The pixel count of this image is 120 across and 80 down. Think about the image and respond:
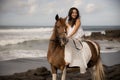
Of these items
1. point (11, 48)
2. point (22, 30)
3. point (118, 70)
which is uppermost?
point (22, 30)

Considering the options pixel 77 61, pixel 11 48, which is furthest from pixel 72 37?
pixel 11 48

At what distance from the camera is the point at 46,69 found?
7.77 ft

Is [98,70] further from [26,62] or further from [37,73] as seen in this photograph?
[26,62]

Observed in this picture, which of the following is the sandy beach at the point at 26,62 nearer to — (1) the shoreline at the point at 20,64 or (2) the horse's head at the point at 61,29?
(1) the shoreline at the point at 20,64

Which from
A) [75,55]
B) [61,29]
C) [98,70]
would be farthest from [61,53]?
[98,70]

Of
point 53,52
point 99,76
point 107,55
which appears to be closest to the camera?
point 53,52

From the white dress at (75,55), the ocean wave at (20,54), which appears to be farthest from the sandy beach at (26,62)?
the white dress at (75,55)

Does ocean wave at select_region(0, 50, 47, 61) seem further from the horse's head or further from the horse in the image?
the horse's head

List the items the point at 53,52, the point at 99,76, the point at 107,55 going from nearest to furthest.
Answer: the point at 53,52 < the point at 99,76 < the point at 107,55

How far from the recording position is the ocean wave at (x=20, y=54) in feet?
7.79

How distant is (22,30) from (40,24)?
19cm

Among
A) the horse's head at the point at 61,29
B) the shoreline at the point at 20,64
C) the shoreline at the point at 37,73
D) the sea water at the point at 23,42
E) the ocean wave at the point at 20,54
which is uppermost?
the horse's head at the point at 61,29

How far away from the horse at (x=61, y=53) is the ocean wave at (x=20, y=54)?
1.16 feet

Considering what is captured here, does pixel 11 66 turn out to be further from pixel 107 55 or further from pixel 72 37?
pixel 107 55
